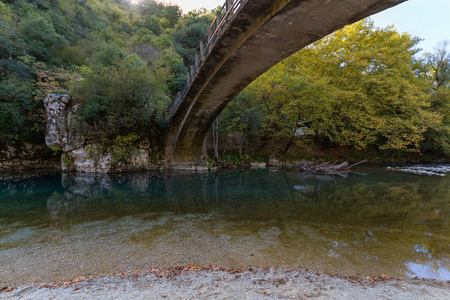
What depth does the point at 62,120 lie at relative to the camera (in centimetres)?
1272

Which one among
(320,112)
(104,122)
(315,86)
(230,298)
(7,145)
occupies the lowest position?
(230,298)

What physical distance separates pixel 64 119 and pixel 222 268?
15.3 meters

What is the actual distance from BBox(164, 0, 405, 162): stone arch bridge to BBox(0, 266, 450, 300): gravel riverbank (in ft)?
16.6

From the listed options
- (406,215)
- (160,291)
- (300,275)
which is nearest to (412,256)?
(300,275)

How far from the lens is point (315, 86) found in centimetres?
1448

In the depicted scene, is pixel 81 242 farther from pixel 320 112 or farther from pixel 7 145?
pixel 320 112

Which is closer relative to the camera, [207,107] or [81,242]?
[81,242]

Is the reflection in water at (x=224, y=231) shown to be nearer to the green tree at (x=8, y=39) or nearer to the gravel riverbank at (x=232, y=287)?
the gravel riverbank at (x=232, y=287)

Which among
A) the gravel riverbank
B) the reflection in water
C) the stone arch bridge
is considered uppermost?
the stone arch bridge

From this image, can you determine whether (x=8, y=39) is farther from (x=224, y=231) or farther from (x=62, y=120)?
(x=224, y=231)

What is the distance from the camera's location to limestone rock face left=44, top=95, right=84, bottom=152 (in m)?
12.7

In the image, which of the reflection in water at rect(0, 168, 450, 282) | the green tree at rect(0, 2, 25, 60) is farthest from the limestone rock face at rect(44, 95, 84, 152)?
the reflection in water at rect(0, 168, 450, 282)

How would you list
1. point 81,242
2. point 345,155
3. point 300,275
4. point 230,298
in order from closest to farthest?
point 230,298 < point 300,275 < point 81,242 < point 345,155

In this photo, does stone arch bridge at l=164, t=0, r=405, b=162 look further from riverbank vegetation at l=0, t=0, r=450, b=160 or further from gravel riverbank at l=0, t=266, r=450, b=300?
gravel riverbank at l=0, t=266, r=450, b=300
